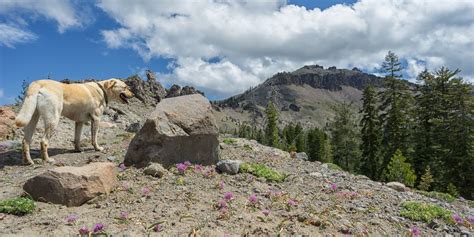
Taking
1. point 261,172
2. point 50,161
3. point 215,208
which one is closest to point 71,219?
point 215,208

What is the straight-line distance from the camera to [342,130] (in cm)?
7262

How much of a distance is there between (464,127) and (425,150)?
5.34 m

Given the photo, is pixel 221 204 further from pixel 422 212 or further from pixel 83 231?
pixel 422 212

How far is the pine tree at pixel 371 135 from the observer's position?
2044 inches

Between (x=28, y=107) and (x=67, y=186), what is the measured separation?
12.6ft

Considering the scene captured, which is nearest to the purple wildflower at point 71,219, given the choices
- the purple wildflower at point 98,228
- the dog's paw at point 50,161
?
the purple wildflower at point 98,228

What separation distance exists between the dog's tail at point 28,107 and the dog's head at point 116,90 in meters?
3.25

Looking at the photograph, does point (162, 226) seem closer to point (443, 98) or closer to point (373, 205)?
point (373, 205)

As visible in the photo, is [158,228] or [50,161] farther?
[50,161]

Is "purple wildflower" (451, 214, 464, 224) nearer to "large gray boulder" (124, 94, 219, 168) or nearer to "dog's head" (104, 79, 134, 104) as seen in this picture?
"large gray boulder" (124, 94, 219, 168)

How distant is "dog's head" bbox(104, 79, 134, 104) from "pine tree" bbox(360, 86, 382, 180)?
42.1 meters

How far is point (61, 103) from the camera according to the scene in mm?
12359

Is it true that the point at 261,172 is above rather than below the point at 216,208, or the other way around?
above

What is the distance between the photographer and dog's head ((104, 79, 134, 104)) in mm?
14742
